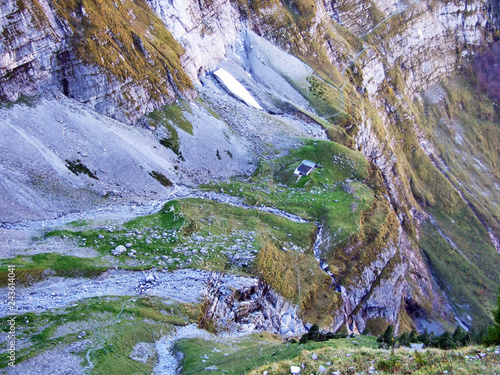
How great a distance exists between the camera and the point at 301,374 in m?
22.7

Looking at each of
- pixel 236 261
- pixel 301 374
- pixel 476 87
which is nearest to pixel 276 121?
pixel 236 261

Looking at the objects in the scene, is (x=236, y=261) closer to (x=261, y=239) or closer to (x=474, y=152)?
(x=261, y=239)

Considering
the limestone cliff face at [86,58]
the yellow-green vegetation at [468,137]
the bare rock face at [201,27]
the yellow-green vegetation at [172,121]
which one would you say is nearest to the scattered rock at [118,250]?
the yellow-green vegetation at [172,121]

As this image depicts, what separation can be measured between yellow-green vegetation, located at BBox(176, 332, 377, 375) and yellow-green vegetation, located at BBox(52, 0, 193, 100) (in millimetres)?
40780

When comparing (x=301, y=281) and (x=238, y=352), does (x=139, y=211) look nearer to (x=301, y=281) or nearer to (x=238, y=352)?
(x=301, y=281)

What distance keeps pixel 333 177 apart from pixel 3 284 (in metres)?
47.3

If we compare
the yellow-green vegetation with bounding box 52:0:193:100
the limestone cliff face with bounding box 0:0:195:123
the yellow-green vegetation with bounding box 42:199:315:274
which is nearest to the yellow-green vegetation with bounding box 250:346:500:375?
the yellow-green vegetation with bounding box 42:199:315:274

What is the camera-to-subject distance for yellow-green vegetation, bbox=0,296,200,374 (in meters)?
32.5

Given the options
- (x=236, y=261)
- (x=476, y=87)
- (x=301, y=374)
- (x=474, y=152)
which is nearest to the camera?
(x=301, y=374)

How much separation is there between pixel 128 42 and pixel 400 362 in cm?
6063

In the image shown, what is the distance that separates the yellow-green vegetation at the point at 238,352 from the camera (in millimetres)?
30203

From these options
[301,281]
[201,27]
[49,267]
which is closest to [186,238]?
[301,281]

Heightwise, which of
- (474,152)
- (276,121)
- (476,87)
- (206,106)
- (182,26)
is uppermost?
(182,26)

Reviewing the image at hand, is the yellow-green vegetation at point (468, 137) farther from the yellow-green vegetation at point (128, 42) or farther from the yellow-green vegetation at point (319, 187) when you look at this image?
the yellow-green vegetation at point (128, 42)
